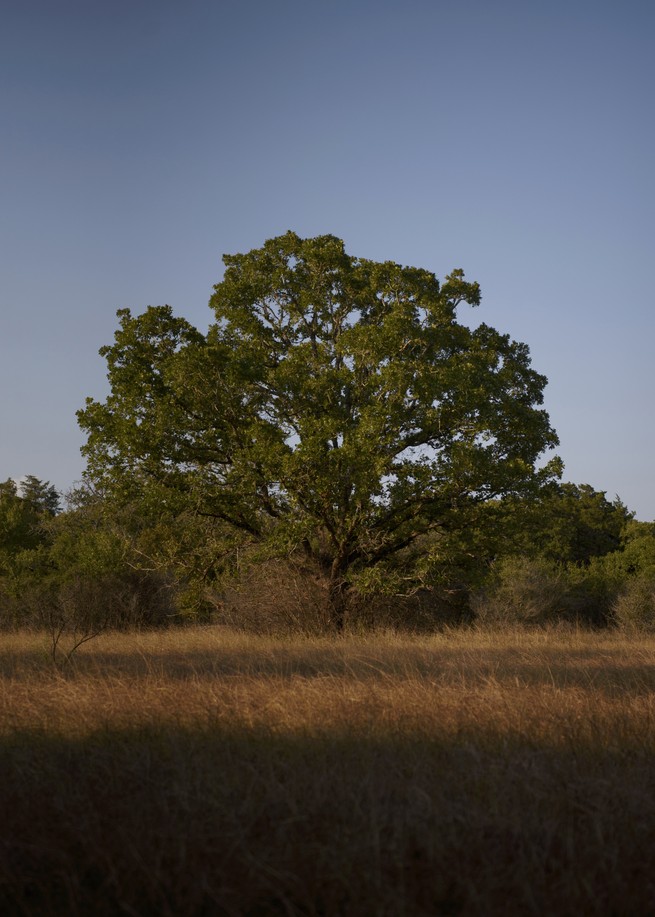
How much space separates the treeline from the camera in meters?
17.9

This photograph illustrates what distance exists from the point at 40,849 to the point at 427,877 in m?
1.85

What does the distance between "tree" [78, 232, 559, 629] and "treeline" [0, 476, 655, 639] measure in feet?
1.67

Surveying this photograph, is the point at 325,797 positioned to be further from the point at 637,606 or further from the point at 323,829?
the point at 637,606

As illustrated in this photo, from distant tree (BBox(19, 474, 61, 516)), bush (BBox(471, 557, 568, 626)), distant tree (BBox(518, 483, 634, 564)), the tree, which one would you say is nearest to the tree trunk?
the tree

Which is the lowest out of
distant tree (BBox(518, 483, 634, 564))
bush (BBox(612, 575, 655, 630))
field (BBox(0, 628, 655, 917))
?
bush (BBox(612, 575, 655, 630))

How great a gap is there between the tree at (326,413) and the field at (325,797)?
7.94 meters

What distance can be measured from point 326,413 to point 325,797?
12.9 m

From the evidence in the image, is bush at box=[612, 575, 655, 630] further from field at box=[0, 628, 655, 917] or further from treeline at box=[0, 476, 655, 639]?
field at box=[0, 628, 655, 917]

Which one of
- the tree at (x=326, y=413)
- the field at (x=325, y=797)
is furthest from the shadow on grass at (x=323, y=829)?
the tree at (x=326, y=413)

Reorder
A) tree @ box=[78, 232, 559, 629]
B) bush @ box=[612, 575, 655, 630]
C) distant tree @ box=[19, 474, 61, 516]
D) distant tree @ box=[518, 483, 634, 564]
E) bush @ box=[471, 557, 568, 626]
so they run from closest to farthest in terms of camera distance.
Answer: tree @ box=[78, 232, 559, 629] → bush @ box=[471, 557, 568, 626] → bush @ box=[612, 575, 655, 630] → distant tree @ box=[518, 483, 634, 564] → distant tree @ box=[19, 474, 61, 516]

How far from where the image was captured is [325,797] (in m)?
4.33

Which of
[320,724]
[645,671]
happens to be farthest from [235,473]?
[320,724]

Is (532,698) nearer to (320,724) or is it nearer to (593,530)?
(320,724)

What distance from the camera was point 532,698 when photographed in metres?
7.45
